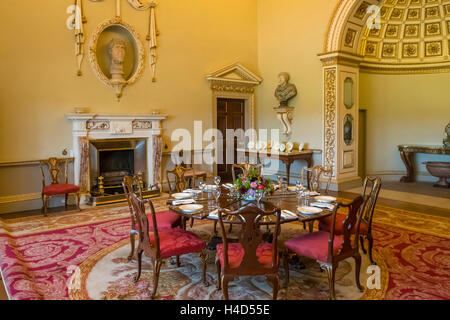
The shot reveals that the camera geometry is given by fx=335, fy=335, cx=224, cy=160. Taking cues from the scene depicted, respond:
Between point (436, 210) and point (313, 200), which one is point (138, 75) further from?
point (436, 210)

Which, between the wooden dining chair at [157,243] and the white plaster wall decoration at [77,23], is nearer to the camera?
the wooden dining chair at [157,243]

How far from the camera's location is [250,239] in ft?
8.37

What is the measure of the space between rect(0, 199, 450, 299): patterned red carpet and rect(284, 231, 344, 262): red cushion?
34cm

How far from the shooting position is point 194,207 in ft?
10.7

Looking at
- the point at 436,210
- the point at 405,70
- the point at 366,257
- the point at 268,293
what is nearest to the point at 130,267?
the point at 268,293

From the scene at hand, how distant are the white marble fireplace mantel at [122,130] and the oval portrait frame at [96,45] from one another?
1.96 ft

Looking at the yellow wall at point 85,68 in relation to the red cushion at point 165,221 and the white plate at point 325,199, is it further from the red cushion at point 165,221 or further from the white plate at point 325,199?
the white plate at point 325,199

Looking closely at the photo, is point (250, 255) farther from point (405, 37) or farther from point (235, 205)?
point (405, 37)

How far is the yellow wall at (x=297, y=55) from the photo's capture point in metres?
7.48

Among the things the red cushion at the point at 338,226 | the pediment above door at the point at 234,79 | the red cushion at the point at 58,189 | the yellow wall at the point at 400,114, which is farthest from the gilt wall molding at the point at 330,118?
the red cushion at the point at 58,189

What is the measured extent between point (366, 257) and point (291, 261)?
87 centimetres

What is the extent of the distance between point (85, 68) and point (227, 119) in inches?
141

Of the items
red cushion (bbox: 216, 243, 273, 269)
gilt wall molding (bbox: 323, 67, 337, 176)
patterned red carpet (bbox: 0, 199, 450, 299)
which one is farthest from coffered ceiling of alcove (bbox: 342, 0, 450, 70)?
red cushion (bbox: 216, 243, 273, 269)

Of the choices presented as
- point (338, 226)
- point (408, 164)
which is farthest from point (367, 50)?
point (338, 226)
